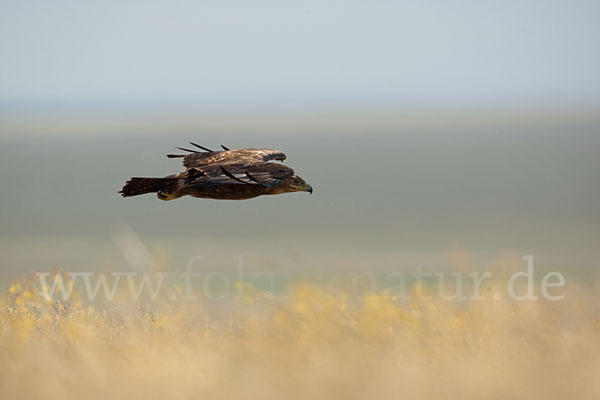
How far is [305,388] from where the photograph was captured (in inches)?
325

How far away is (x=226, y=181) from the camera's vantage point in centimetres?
882

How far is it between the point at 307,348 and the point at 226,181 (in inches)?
66.5

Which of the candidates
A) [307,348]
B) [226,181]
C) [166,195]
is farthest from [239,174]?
[307,348]

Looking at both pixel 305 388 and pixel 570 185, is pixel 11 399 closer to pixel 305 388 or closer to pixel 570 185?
A: pixel 305 388

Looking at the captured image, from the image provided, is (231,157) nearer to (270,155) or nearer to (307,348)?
(270,155)

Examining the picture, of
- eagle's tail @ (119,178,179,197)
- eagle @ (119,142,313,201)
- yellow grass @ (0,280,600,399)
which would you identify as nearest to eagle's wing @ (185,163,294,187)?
eagle @ (119,142,313,201)

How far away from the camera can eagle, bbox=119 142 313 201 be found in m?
8.84

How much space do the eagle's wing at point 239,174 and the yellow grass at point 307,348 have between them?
118cm

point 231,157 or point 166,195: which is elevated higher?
point 231,157

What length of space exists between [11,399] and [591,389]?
4.95m

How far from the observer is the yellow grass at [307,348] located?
27.2 ft

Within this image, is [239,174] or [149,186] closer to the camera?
[239,174]

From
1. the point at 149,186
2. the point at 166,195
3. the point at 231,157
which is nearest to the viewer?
the point at 166,195

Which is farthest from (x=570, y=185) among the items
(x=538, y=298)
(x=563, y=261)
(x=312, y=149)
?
(x=538, y=298)
